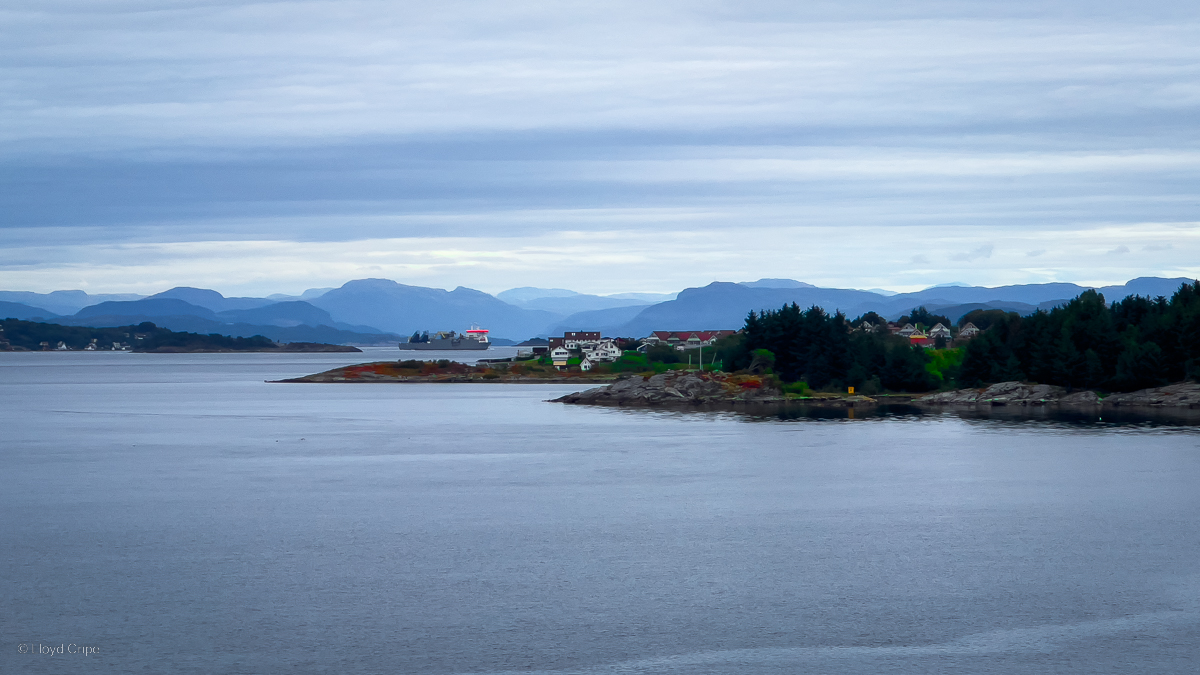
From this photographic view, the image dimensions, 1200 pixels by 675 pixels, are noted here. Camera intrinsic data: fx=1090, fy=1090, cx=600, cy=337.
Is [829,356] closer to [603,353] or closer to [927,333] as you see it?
[603,353]

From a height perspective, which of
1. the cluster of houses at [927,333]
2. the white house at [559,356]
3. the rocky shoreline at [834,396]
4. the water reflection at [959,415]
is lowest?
the water reflection at [959,415]

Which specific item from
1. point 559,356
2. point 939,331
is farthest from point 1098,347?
point 939,331

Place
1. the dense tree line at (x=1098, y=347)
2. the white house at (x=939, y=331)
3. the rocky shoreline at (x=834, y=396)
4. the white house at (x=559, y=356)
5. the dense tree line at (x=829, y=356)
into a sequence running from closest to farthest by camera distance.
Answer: the rocky shoreline at (x=834, y=396) < the dense tree line at (x=1098, y=347) < the dense tree line at (x=829, y=356) < the white house at (x=559, y=356) < the white house at (x=939, y=331)

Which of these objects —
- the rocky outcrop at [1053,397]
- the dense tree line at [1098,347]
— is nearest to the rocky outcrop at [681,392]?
the rocky outcrop at [1053,397]

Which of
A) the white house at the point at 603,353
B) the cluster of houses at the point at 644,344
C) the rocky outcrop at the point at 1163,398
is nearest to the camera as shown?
the rocky outcrop at the point at 1163,398

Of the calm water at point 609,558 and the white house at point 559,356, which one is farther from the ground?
the white house at point 559,356

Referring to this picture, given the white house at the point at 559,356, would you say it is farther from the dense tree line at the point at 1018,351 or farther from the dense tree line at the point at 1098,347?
the dense tree line at the point at 1098,347

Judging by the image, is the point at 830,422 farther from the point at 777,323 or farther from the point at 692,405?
the point at 777,323

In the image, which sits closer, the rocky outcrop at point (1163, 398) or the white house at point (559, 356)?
the rocky outcrop at point (1163, 398)
